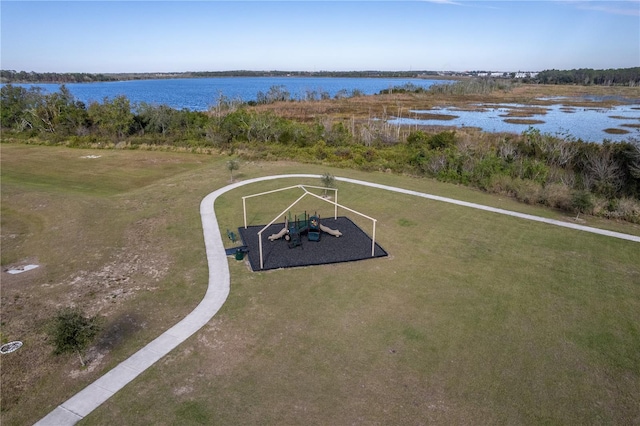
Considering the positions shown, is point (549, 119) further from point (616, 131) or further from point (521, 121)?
point (616, 131)

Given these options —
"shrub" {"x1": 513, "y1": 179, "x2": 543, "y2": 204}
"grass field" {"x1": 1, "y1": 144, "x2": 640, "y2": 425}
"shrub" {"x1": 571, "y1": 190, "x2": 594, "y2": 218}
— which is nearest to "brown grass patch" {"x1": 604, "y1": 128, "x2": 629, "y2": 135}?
"shrub" {"x1": 513, "y1": 179, "x2": 543, "y2": 204}

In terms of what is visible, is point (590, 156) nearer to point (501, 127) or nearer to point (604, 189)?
point (604, 189)

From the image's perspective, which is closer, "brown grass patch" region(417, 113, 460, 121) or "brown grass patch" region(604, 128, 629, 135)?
"brown grass patch" region(604, 128, 629, 135)

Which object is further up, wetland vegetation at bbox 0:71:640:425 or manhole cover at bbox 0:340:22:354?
wetland vegetation at bbox 0:71:640:425

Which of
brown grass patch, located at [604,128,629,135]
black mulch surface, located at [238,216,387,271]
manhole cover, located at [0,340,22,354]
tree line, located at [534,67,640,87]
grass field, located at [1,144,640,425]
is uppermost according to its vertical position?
tree line, located at [534,67,640,87]

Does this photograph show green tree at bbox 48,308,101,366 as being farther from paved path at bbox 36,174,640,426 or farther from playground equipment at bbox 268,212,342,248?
playground equipment at bbox 268,212,342,248

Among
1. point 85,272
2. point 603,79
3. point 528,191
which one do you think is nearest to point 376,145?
point 528,191
